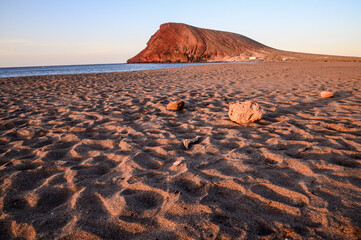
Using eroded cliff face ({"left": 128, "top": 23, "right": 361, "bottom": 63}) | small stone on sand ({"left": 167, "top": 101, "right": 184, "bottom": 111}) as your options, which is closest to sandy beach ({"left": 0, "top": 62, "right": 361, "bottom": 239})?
small stone on sand ({"left": 167, "top": 101, "right": 184, "bottom": 111})

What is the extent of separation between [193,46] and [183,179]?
62.4 metres

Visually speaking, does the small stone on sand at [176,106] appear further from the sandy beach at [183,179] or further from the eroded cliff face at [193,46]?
the eroded cliff face at [193,46]

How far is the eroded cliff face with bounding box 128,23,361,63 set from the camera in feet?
172

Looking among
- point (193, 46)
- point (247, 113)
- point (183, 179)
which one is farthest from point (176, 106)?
point (193, 46)

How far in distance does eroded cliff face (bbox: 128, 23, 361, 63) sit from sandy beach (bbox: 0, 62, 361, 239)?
4797 centimetres

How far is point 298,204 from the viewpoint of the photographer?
1255mm

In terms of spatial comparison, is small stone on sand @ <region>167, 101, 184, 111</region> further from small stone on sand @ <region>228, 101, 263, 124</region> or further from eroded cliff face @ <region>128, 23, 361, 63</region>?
eroded cliff face @ <region>128, 23, 361, 63</region>

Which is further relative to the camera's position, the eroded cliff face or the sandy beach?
the eroded cliff face

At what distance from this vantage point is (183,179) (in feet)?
5.07

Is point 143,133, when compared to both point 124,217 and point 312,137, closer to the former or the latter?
point 124,217

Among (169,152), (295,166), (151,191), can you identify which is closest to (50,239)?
(151,191)

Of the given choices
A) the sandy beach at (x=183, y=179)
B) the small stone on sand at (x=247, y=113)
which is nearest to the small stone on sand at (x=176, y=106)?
the sandy beach at (x=183, y=179)

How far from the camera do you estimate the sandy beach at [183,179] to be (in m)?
1.12

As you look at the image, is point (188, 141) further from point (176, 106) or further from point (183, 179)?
point (176, 106)
